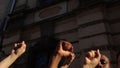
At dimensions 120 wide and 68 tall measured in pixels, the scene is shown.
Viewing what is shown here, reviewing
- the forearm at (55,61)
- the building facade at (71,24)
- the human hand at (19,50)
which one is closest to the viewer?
the forearm at (55,61)

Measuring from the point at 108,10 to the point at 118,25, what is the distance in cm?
81

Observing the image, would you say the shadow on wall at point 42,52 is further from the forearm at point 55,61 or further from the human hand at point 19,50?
the forearm at point 55,61

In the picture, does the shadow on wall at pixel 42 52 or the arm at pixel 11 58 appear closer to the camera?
the arm at pixel 11 58

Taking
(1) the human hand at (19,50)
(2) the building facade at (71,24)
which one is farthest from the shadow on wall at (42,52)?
(1) the human hand at (19,50)

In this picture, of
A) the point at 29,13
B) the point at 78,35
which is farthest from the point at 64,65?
the point at 29,13

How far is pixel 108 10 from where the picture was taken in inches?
315

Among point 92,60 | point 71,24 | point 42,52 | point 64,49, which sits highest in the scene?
point 71,24

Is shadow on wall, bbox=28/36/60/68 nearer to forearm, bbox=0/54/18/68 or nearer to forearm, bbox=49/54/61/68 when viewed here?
forearm, bbox=0/54/18/68

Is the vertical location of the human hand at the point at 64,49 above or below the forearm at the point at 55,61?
above

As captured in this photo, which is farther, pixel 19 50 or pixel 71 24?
pixel 71 24

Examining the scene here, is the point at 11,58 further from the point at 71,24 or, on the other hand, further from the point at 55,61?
the point at 71,24

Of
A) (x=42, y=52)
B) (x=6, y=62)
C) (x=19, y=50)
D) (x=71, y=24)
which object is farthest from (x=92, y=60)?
(x=42, y=52)

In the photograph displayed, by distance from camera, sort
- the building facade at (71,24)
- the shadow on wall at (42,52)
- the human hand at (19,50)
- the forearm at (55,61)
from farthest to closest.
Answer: the shadow on wall at (42,52) < the building facade at (71,24) < the human hand at (19,50) < the forearm at (55,61)

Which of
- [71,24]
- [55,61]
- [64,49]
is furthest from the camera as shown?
[71,24]
